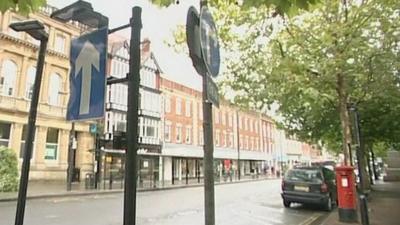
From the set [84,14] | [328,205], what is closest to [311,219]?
[328,205]

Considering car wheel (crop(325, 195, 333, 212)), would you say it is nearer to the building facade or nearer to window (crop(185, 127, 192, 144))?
the building facade

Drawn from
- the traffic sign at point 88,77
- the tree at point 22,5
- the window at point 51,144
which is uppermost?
the window at point 51,144

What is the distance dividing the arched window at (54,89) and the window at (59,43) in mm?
2182

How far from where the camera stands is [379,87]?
1236cm

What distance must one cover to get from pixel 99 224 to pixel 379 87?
9923 millimetres

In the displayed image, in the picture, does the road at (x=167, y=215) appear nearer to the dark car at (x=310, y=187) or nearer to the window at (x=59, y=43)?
Result: the dark car at (x=310, y=187)

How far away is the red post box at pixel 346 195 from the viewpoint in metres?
10.9

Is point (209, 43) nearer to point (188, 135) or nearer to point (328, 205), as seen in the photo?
point (328, 205)

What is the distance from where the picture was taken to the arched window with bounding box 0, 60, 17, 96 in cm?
2715

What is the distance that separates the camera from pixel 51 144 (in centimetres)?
3038

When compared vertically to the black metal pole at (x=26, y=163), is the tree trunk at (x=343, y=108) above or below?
above

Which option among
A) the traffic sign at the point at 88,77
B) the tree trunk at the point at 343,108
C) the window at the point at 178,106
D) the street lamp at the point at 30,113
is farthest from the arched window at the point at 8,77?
the traffic sign at the point at 88,77

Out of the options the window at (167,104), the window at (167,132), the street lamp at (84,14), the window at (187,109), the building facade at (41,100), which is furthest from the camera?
the window at (187,109)

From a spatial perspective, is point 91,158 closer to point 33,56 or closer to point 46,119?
point 46,119
